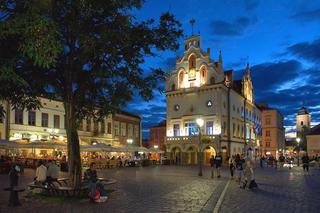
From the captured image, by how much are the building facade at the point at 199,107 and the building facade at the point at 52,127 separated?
8255mm

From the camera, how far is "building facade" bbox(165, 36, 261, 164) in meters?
51.5

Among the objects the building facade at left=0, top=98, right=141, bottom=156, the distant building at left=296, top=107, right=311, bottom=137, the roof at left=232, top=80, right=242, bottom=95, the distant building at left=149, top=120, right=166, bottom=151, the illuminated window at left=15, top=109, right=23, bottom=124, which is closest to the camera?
the building facade at left=0, top=98, right=141, bottom=156

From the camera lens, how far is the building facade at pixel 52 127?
3788cm

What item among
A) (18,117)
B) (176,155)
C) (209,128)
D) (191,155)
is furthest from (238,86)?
(18,117)

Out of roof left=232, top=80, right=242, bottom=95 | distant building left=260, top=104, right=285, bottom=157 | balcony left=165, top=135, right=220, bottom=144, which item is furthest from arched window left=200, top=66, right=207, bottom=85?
distant building left=260, top=104, right=285, bottom=157

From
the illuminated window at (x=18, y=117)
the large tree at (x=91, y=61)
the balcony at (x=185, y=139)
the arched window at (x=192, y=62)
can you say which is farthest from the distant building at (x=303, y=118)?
the large tree at (x=91, y=61)

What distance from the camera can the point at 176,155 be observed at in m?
54.9

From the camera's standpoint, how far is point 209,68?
173ft

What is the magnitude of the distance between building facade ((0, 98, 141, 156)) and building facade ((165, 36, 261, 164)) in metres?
8.25

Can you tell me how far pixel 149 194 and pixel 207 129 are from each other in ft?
126

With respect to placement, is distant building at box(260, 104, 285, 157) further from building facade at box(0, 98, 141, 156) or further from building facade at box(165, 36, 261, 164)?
building facade at box(0, 98, 141, 156)

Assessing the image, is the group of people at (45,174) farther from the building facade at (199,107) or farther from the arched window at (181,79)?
the arched window at (181,79)

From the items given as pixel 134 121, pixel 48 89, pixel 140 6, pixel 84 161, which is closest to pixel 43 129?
pixel 84 161

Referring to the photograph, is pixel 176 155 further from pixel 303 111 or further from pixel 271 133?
pixel 303 111
